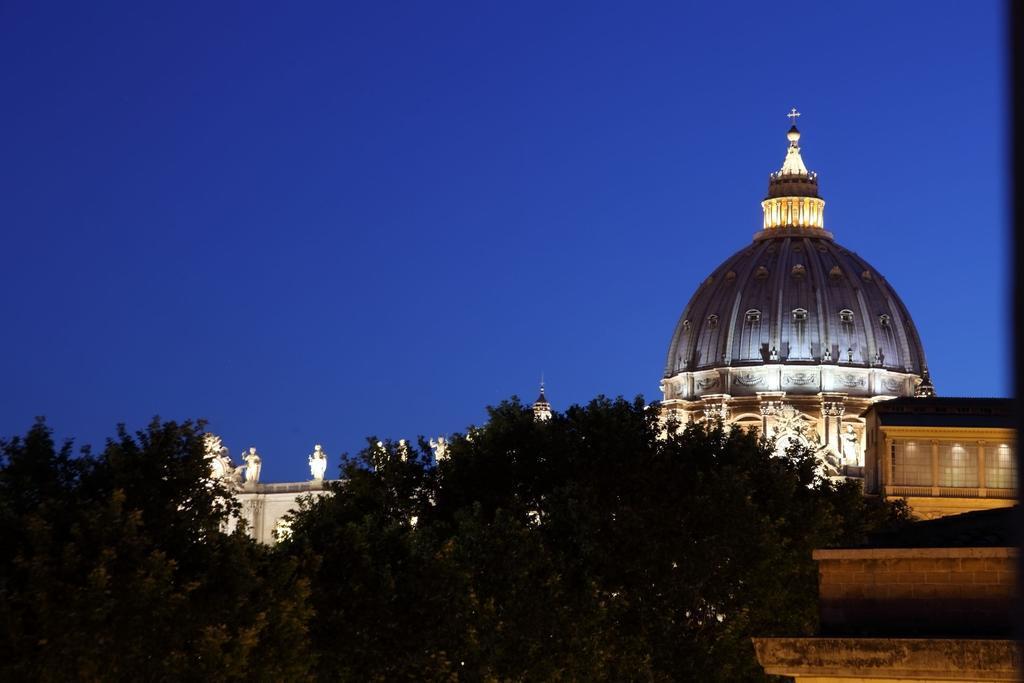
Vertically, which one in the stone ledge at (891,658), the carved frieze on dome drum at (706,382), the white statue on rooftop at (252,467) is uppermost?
the carved frieze on dome drum at (706,382)

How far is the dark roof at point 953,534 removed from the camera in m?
18.8

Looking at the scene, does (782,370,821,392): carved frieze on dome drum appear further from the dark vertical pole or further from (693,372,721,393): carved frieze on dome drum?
the dark vertical pole

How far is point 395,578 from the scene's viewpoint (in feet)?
133

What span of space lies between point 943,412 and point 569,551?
2956 inches

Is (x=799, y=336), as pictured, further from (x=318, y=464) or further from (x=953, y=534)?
(x=953, y=534)

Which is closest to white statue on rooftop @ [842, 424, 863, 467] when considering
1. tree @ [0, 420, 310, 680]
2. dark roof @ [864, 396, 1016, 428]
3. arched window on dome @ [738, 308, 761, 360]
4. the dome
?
the dome

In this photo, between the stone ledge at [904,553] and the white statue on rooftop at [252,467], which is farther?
the white statue on rooftop at [252,467]

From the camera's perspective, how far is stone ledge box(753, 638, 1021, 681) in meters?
17.3

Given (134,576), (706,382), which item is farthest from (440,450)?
(706,382)

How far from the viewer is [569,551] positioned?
4722 cm

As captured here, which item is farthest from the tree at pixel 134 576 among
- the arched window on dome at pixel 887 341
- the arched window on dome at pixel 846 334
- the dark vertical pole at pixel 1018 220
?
the arched window on dome at pixel 887 341

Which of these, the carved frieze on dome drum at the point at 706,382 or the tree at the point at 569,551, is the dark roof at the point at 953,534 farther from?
the carved frieze on dome drum at the point at 706,382

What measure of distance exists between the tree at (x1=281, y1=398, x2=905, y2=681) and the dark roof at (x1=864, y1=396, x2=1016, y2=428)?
176 ft

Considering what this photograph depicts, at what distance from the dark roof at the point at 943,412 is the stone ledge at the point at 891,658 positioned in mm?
98241
